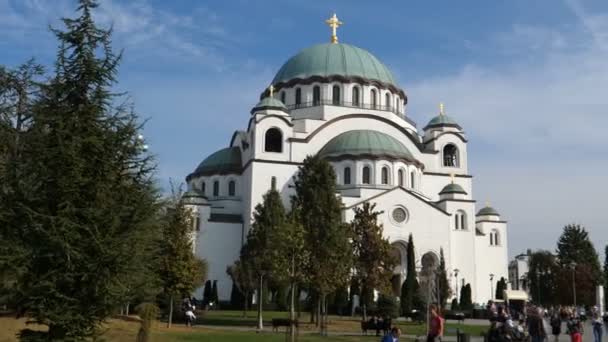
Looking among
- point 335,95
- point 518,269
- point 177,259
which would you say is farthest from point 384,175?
point 518,269

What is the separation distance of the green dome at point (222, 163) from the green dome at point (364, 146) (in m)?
8.10

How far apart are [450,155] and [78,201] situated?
48.9 metres

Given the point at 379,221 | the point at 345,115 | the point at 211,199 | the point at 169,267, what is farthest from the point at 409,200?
the point at 169,267

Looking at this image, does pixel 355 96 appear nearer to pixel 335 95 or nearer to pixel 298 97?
pixel 335 95

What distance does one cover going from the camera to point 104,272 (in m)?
12.7

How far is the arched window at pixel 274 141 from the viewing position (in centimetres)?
5275

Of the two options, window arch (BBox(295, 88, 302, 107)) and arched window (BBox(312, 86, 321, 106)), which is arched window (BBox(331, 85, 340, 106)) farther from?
window arch (BBox(295, 88, 302, 107))

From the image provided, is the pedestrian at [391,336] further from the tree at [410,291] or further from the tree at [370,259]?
the tree at [410,291]

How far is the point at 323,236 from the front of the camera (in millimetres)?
29547

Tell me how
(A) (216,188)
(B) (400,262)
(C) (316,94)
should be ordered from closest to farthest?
(B) (400,262), (A) (216,188), (C) (316,94)

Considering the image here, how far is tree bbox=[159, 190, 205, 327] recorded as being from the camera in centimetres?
2595

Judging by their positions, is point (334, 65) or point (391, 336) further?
point (334, 65)

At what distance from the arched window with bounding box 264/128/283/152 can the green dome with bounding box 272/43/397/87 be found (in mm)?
7517

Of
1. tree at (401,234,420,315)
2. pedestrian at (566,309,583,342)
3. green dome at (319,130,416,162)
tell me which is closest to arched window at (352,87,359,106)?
green dome at (319,130,416,162)
